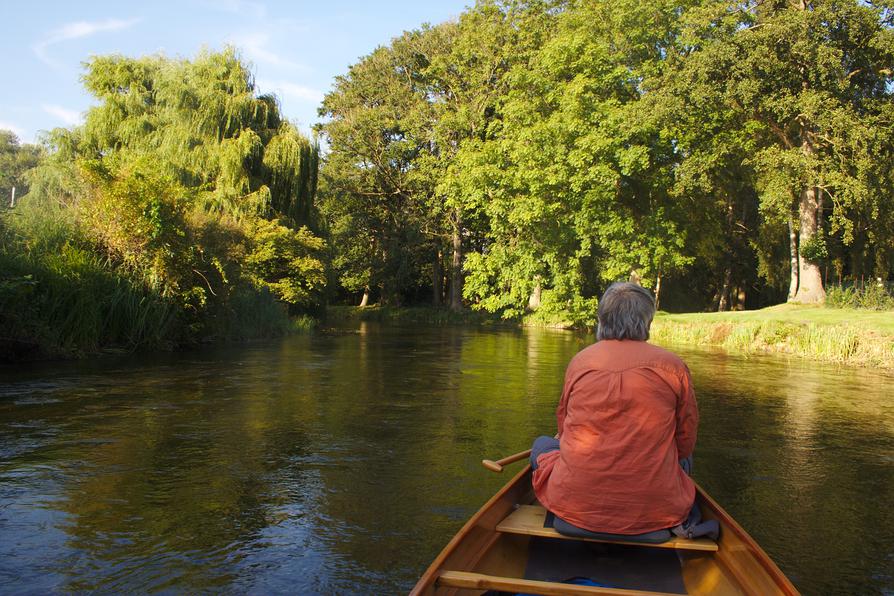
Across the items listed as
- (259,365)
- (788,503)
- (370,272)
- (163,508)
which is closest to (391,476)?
(163,508)

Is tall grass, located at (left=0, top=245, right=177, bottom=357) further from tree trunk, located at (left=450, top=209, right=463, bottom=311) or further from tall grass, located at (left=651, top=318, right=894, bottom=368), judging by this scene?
tree trunk, located at (left=450, top=209, right=463, bottom=311)

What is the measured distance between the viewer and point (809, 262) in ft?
90.4

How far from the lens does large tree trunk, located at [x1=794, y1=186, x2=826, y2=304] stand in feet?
89.4

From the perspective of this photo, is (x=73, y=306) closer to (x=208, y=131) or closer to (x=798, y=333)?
(x=208, y=131)

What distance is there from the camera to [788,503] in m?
6.21

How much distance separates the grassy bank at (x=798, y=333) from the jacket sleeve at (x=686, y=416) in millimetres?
16372

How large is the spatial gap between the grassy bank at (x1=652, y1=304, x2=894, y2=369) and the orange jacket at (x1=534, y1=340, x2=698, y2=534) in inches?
651

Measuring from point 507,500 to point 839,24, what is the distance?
25449mm

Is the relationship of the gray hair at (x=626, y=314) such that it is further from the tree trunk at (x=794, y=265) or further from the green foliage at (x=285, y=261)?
the tree trunk at (x=794, y=265)

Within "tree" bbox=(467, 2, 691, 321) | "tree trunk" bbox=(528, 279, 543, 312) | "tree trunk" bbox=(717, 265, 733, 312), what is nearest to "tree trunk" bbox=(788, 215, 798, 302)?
"tree" bbox=(467, 2, 691, 321)

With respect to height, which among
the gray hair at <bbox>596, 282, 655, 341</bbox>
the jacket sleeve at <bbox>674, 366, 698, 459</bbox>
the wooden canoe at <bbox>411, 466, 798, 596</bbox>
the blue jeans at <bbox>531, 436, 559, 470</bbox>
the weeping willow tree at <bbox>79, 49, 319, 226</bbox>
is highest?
the weeping willow tree at <bbox>79, 49, 319, 226</bbox>

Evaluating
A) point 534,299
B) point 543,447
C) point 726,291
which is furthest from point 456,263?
point 543,447

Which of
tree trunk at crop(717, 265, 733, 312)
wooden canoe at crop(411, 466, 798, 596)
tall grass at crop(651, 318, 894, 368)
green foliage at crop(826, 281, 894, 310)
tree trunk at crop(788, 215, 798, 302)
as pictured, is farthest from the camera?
tree trunk at crop(717, 265, 733, 312)

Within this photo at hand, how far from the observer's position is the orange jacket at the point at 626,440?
11.2 ft
